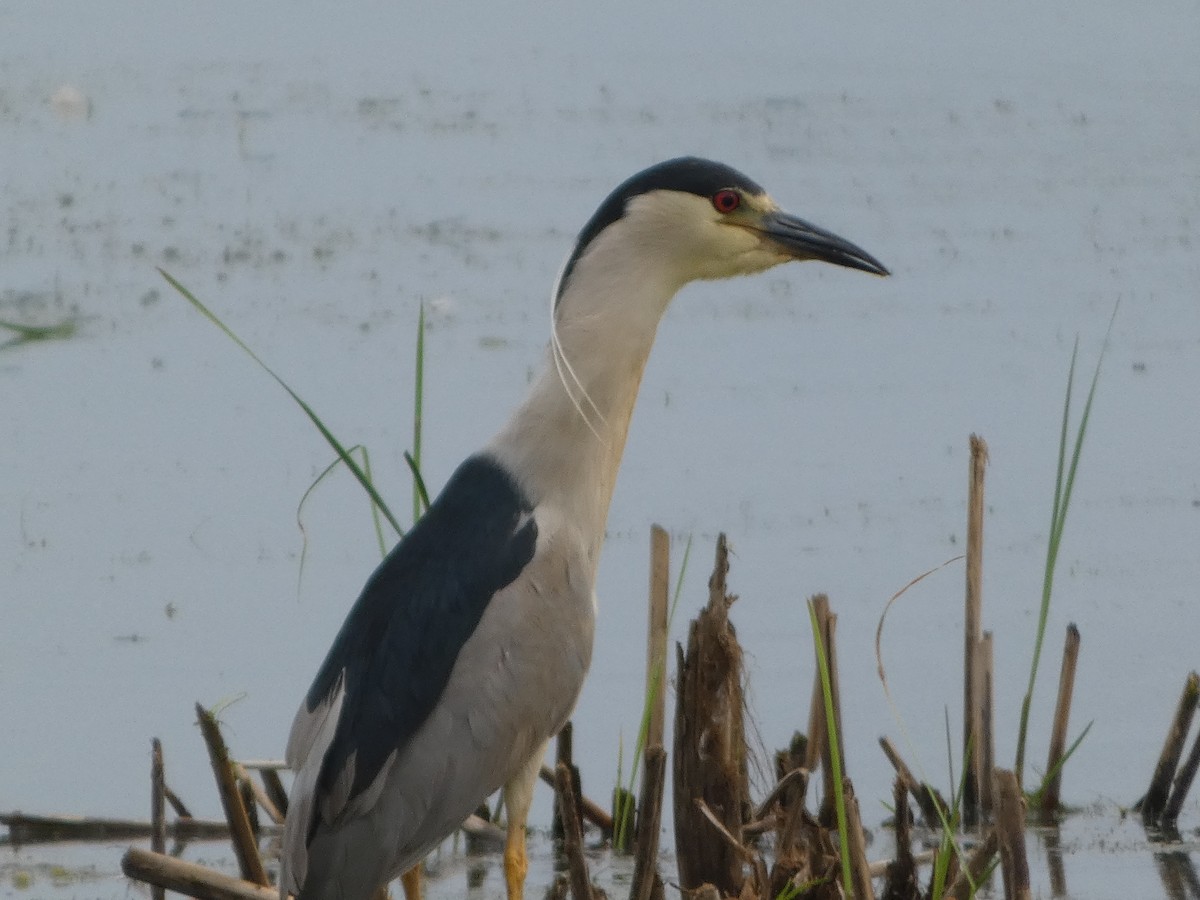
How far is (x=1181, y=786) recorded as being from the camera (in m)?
4.38

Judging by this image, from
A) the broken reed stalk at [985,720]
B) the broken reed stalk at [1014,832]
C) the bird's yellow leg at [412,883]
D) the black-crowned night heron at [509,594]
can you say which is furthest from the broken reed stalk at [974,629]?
the broken reed stalk at [1014,832]

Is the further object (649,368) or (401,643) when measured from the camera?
(649,368)

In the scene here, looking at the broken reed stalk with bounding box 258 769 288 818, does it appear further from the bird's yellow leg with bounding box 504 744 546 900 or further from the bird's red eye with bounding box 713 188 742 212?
the bird's red eye with bounding box 713 188 742 212

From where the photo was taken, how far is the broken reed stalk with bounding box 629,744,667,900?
318 cm

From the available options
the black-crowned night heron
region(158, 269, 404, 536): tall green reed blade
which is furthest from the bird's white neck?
region(158, 269, 404, 536): tall green reed blade

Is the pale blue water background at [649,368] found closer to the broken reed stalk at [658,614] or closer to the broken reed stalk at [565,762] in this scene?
the broken reed stalk at [565,762]

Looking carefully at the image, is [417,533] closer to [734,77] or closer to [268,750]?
[268,750]

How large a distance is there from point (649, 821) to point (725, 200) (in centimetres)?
145

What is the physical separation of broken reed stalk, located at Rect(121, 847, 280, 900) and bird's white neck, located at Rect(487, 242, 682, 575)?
96cm

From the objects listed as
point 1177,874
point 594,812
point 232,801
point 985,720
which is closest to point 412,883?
point 232,801

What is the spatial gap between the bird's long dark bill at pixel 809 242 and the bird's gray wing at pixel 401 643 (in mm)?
804

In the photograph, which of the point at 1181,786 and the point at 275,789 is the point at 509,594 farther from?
the point at 1181,786

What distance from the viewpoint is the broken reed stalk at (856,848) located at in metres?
3.18

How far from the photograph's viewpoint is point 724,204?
4.15 metres
